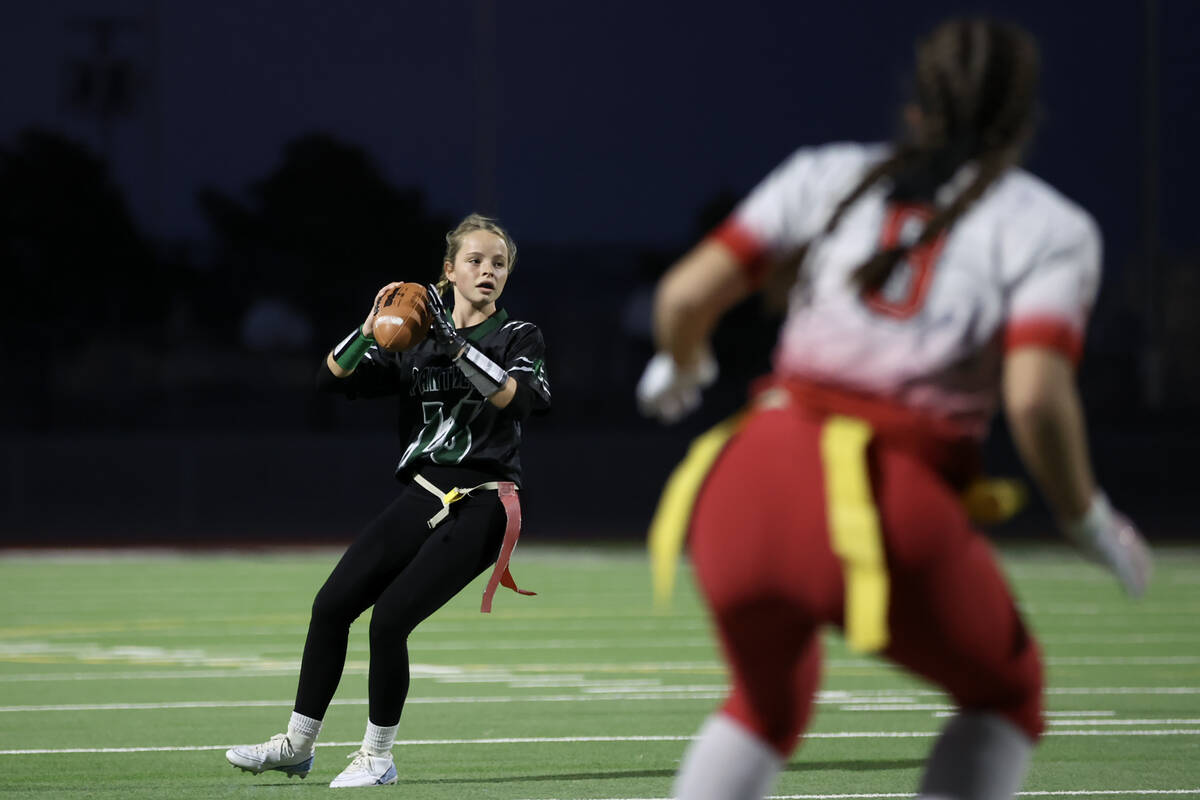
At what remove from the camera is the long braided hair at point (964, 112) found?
141 inches

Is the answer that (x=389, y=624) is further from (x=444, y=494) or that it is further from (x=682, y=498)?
(x=682, y=498)

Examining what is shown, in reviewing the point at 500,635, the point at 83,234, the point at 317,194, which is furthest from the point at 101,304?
the point at 500,635

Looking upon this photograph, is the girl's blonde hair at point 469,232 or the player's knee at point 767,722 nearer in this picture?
the player's knee at point 767,722

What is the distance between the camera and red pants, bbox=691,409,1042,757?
11.2 feet

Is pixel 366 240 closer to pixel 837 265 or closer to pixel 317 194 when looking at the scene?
pixel 317 194

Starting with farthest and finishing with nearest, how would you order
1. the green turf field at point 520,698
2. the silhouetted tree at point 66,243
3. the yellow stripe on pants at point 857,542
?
the silhouetted tree at point 66,243 → the green turf field at point 520,698 → the yellow stripe on pants at point 857,542

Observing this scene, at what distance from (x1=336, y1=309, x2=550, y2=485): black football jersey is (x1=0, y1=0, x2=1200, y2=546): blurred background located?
23.3 m

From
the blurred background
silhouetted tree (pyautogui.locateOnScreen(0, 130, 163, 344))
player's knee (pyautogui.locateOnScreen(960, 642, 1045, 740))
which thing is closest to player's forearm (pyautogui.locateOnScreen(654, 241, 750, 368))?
player's knee (pyautogui.locateOnScreen(960, 642, 1045, 740))

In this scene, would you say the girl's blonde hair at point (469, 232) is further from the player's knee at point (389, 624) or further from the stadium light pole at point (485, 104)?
the stadium light pole at point (485, 104)

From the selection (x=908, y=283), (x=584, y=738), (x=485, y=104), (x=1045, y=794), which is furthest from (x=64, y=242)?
(x=908, y=283)

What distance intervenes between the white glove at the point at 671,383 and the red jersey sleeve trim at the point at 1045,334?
1.78ft

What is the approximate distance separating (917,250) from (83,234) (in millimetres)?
54894

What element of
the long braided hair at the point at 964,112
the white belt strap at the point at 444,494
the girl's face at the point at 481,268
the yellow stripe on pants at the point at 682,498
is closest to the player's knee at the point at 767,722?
the yellow stripe on pants at the point at 682,498

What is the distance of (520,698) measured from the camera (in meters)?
10.7
